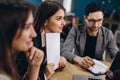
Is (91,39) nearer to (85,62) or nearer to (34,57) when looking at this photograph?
(85,62)

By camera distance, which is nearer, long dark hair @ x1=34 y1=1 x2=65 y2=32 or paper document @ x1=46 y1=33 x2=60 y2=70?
paper document @ x1=46 y1=33 x2=60 y2=70

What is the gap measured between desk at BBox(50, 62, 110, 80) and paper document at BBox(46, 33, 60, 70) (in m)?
0.11

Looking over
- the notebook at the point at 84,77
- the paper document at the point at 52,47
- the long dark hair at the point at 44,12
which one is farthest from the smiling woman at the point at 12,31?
the long dark hair at the point at 44,12

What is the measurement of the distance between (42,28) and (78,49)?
690 mm

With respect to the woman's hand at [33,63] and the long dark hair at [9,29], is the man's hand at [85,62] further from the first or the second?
the long dark hair at [9,29]

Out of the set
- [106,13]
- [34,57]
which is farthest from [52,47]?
[106,13]

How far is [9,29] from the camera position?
3.67 feet

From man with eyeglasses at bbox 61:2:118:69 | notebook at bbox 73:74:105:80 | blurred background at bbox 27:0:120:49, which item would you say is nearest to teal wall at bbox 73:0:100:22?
blurred background at bbox 27:0:120:49

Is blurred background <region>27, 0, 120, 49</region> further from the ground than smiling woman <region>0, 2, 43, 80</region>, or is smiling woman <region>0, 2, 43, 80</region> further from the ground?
smiling woman <region>0, 2, 43, 80</region>

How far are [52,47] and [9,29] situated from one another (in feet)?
2.51

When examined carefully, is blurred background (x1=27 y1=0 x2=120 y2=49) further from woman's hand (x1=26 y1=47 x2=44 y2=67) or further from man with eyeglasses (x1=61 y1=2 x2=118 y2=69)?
woman's hand (x1=26 y1=47 x2=44 y2=67)

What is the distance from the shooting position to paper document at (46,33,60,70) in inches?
71.0

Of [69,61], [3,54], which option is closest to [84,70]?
[69,61]

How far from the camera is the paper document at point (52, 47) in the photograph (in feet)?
5.92
